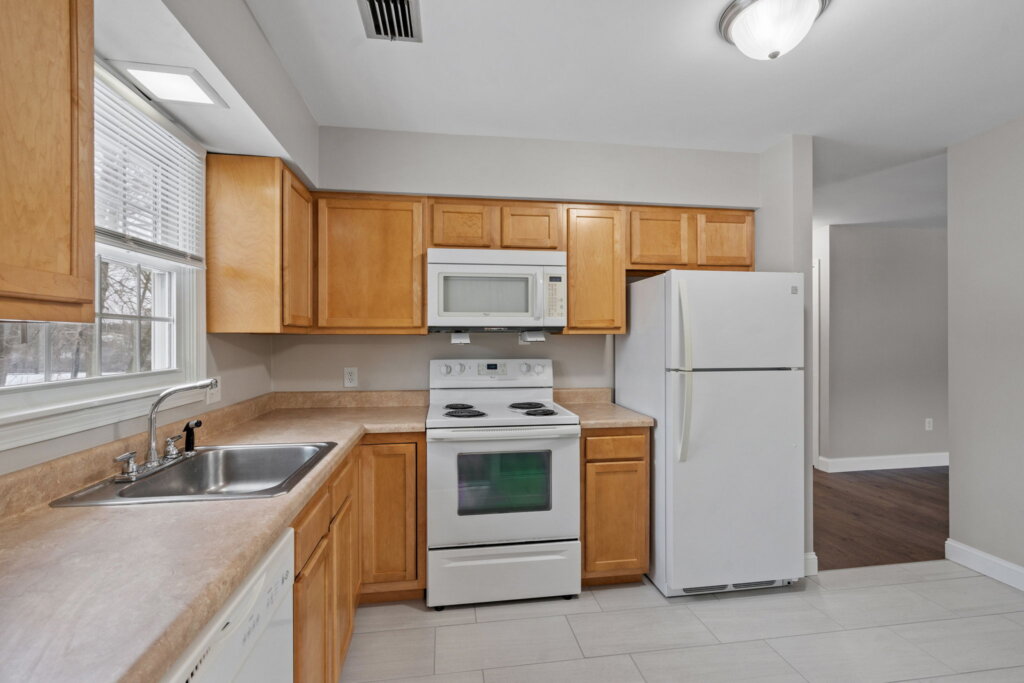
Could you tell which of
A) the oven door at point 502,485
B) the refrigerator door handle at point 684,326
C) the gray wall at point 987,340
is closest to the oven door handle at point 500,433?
the oven door at point 502,485

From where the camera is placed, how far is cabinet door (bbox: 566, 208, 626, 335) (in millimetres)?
2781

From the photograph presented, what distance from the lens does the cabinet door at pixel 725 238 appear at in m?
2.91

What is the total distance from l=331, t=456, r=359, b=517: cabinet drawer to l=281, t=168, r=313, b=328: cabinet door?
702 mm

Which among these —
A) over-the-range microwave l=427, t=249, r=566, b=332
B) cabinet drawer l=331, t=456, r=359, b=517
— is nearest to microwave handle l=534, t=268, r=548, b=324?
over-the-range microwave l=427, t=249, r=566, b=332

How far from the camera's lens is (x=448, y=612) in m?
2.31

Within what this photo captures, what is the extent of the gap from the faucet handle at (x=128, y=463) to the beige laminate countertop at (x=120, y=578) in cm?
26

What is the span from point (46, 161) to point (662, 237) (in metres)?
2.69

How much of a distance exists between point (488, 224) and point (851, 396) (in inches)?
163

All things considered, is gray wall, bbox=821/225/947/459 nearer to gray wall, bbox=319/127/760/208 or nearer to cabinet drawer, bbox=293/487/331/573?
gray wall, bbox=319/127/760/208

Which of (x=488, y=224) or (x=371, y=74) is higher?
(x=371, y=74)

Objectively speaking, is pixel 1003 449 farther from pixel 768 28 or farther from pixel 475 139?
pixel 475 139

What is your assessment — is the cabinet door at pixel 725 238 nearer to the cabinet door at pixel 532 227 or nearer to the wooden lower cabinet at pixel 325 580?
the cabinet door at pixel 532 227

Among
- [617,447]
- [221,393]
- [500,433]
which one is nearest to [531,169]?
[500,433]

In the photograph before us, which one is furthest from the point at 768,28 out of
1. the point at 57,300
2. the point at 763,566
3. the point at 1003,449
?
the point at 1003,449
